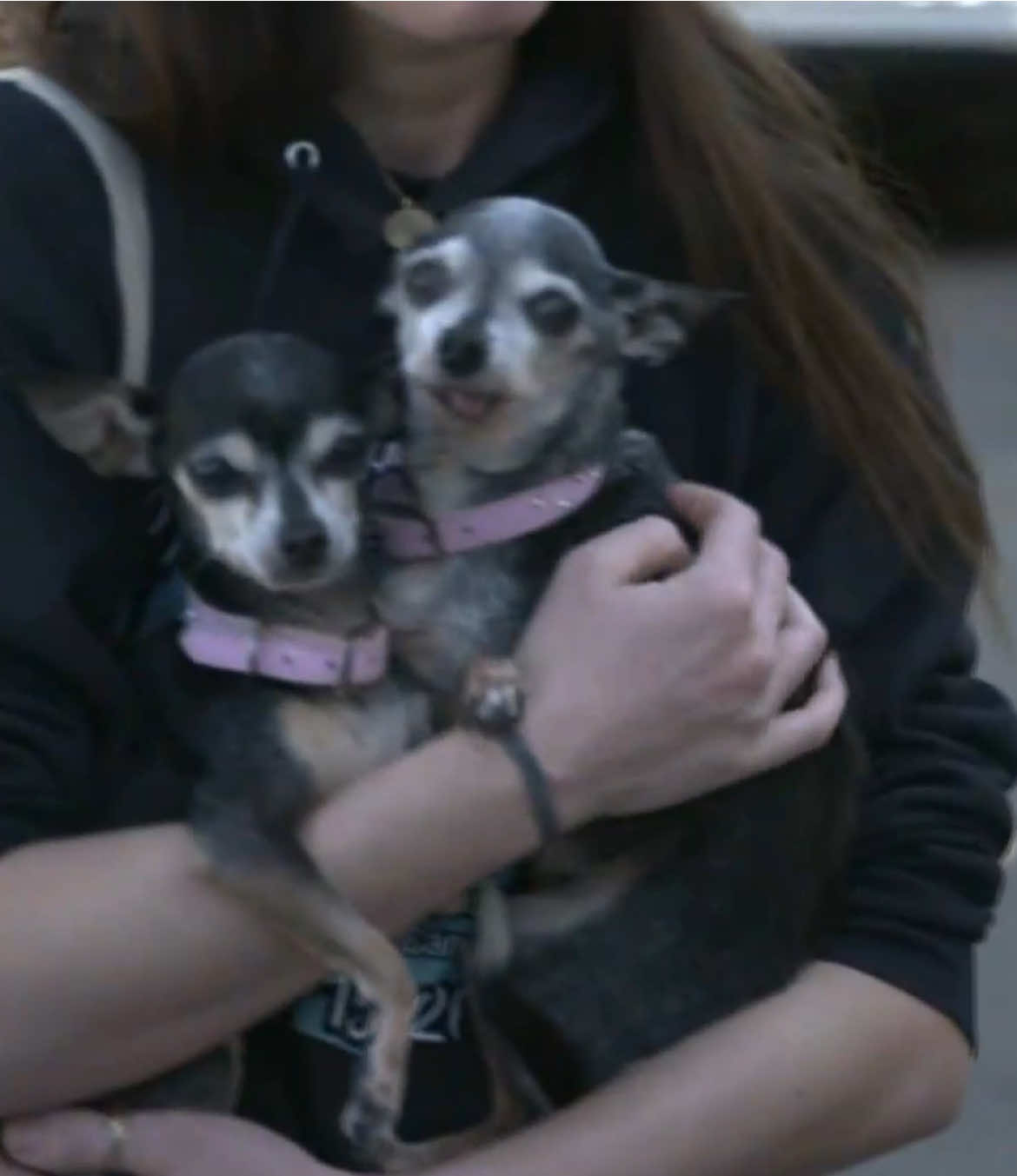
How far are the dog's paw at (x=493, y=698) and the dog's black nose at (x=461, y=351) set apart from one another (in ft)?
0.60

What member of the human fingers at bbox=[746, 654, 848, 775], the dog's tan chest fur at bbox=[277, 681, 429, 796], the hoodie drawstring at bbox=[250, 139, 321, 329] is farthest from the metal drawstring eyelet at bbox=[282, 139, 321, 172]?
the human fingers at bbox=[746, 654, 848, 775]

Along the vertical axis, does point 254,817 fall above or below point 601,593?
below

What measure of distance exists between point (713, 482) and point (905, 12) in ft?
16.1

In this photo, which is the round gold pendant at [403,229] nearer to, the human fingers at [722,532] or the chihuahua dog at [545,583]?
the chihuahua dog at [545,583]

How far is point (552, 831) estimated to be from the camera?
156 cm

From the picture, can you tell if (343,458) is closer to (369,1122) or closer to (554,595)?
(554,595)

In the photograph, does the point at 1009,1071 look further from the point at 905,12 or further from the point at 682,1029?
the point at 905,12

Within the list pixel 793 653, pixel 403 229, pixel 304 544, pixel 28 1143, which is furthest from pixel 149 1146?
pixel 403 229

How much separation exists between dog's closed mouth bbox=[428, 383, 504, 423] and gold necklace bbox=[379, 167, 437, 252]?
10 centimetres

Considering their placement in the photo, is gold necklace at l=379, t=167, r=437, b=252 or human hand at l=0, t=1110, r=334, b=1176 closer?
human hand at l=0, t=1110, r=334, b=1176

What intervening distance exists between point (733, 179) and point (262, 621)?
423mm

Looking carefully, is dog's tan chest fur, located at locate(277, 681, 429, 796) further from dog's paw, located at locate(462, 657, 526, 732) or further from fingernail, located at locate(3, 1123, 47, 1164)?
fingernail, located at locate(3, 1123, 47, 1164)

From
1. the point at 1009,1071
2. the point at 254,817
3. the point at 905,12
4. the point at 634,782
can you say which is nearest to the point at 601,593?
the point at 634,782

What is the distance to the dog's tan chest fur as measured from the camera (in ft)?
5.22
